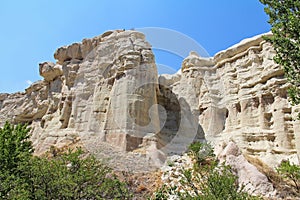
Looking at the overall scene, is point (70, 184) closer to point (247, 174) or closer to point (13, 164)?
point (13, 164)

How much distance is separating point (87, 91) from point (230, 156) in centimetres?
1619

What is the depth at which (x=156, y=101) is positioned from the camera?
88.3ft

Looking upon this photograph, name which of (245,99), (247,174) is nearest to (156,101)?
(245,99)

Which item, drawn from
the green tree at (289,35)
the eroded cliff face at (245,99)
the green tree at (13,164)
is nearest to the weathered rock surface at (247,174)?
the green tree at (289,35)

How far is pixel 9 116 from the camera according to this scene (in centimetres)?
4091

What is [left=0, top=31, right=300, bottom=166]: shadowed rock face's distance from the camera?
967 inches

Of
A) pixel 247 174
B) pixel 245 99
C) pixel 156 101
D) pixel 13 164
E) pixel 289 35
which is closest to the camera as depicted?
pixel 289 35

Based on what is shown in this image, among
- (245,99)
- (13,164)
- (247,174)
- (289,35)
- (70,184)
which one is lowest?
(70,184)

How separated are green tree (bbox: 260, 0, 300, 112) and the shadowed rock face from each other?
40.4 feet

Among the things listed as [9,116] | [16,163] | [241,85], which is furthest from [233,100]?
[9,116]

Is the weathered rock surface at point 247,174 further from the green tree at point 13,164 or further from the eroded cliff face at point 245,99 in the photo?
the green tree at point 13,164

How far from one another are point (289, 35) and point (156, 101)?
16.1 m

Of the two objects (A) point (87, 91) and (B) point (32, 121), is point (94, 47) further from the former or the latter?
(B) point (32, 121)

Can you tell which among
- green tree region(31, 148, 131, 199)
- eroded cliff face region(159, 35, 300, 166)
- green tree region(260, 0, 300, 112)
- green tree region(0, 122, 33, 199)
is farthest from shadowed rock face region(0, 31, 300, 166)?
green tree region(260, 0, 300, 112)
